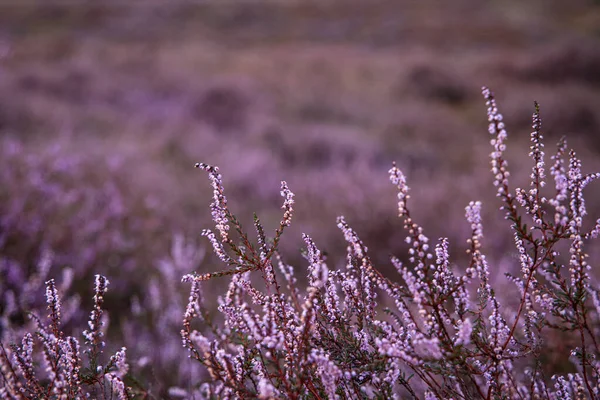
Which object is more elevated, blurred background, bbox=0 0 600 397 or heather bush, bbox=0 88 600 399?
blurred background, bbox=0 0 600 397

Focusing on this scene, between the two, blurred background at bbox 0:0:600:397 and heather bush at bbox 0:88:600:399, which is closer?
heather bush at bbox 0:88:600:399

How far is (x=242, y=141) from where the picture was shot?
419 inches

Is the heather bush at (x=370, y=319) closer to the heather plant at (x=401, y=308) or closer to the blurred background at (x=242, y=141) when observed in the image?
the heather plant at (x=401, y=308)

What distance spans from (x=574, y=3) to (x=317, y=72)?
1993 cm

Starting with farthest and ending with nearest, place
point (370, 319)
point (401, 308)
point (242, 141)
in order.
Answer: point (242, 141)
point (370, 319)
point (401, 308)

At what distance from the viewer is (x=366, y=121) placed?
1390 cm

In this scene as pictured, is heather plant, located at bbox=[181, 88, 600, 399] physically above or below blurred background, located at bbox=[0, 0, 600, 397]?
below

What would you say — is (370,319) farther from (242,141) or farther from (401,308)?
(242,141)

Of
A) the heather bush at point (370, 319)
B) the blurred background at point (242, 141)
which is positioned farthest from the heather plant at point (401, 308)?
the blurred background at point (242, 141)

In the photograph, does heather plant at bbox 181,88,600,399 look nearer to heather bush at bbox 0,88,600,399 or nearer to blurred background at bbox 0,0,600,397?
heather bush at bbox 0,88,600,399

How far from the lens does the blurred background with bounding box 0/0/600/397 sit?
461 centimetres

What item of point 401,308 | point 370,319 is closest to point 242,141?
point 370,319

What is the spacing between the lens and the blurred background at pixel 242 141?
4609 mm

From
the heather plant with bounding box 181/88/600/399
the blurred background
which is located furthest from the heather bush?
the blurred background
